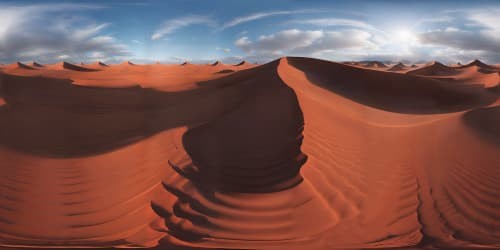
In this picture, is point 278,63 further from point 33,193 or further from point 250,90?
point 33,193

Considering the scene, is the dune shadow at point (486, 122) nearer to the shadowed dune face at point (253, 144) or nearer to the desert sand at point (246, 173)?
the desert sand at point (246, 173)

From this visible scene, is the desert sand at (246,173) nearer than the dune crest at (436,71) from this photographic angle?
Yes

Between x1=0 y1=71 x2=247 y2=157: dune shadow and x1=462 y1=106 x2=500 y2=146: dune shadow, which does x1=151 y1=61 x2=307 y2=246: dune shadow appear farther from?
x1=462 y1=106 x2=500 y2=146: dune shadow

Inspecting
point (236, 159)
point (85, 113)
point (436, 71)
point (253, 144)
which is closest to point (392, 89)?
point (253, 144)

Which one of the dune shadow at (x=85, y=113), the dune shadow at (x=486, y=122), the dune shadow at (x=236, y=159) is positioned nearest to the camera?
the dune shadow at (x=236, y=159)

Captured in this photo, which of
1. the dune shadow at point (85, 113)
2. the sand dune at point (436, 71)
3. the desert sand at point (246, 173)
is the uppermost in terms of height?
the sand dune at point (436, 71)

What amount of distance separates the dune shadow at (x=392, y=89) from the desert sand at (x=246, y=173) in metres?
1.34

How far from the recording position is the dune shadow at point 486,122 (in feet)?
20.1

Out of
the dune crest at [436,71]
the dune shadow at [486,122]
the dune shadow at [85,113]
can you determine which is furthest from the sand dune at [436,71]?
the dune shadow at [85,113]

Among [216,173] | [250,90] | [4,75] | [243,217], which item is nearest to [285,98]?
[250,90]

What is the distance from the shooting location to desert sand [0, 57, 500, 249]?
12.1 feet

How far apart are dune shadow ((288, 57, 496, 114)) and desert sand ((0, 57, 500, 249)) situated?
52.7 inches

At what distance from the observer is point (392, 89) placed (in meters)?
11.5

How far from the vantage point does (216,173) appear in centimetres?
497
